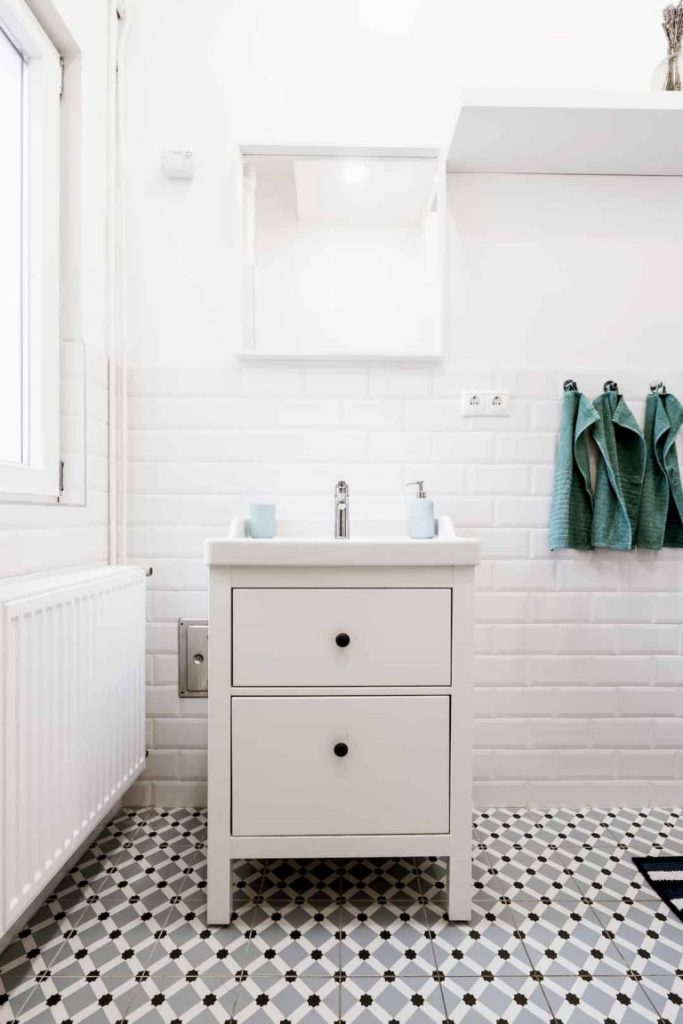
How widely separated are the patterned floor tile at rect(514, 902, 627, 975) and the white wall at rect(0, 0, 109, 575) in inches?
54.1

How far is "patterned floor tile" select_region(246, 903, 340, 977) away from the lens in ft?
3.87

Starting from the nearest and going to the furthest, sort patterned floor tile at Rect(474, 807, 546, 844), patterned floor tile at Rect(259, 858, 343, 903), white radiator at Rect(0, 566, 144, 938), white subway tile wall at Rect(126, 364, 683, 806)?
1. white radiator at Rect(0, 566, 144, 938)
2. patterned floor tile at Rect(259, 858, 343, 903)
3. patterned floor tile at Rect(474, 807, 546, 844)
4. white subway tile wall at Rect(126, 364, 683, 806)

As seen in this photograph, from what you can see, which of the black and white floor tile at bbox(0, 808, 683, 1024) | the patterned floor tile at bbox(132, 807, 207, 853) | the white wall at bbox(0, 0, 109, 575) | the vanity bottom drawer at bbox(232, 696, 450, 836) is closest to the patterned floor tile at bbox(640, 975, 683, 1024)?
the black and white floor tile at bbox(0, 808, 683, 1024)

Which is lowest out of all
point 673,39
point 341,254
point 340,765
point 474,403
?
point 340,765

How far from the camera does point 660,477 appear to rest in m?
1.81

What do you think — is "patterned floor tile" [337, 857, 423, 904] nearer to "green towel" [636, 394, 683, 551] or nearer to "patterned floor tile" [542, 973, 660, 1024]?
"patterned floor tile" [542, 973, 660, 1024]

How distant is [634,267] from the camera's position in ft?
6.06

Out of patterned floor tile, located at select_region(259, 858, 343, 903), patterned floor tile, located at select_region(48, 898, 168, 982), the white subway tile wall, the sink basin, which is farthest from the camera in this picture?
the white subway tile wall

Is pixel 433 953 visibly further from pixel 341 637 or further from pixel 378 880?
pixel 341 637

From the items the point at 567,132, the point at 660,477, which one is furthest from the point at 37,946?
the point at 567,132

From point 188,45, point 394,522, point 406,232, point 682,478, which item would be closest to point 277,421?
point 394,522

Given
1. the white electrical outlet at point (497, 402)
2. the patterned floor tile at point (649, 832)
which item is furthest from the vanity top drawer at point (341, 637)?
the patterned floor tile at point (649, 832)

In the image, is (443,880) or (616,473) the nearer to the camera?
(443,880)

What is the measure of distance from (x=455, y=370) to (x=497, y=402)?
0.54 ft
